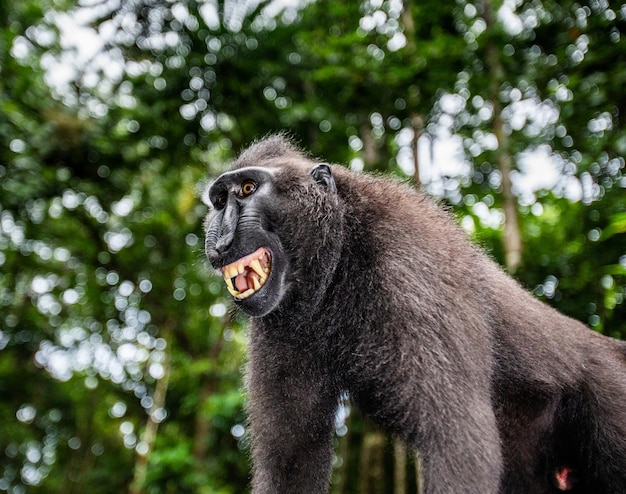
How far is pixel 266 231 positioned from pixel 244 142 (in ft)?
22.3

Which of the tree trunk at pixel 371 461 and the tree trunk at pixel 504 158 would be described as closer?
the tree trunk at pixel 504 158

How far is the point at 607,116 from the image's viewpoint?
567 cm

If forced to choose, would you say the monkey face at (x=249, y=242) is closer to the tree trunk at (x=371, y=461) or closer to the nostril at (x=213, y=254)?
the nostril at (x=213, y=254)

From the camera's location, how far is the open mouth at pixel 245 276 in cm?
289

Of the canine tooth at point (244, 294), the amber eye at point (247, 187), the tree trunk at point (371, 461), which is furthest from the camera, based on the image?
the tree trunk at point (371, 461)

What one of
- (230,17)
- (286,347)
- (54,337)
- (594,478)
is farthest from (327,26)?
(54,337)

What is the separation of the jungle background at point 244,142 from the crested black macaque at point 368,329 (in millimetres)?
438

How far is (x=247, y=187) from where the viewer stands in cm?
318

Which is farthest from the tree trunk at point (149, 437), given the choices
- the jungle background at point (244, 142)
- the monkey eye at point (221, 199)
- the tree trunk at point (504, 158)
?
the monkey eye at point (221, 199)

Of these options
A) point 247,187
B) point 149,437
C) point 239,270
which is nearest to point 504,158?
point 247,187

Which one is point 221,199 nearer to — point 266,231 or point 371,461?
point 266,231

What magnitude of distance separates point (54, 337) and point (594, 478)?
1623 centimetres

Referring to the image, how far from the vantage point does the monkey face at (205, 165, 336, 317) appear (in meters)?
2.90

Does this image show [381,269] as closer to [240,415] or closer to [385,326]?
[385,326]
